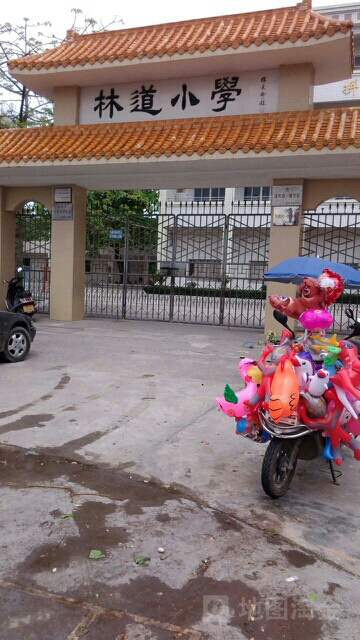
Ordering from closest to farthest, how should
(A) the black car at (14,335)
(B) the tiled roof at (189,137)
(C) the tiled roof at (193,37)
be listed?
(A) the black car at (14,335) → (B) the tiled roof at (189,137) → (C) the tiled roof at (193,37)

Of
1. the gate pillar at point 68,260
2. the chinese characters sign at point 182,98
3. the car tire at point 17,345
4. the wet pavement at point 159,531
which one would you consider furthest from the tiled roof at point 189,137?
the wet pavement at point 159,531

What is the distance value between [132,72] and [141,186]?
283cm

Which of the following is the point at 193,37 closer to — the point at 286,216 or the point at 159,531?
the point at 286,216

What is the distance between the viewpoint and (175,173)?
11078 mm

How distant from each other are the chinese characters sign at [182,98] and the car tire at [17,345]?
19.3 ft

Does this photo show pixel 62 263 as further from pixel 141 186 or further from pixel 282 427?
pixel 282 427

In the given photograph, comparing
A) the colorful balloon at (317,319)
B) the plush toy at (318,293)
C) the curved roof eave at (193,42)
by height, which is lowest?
the colorful balloon at (317,319)

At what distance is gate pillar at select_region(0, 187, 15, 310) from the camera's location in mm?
13273

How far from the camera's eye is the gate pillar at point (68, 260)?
486 inches

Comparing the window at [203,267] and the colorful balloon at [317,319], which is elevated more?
the window at [203,267]

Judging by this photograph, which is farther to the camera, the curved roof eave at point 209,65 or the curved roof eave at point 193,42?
the curved roof eave at point 209,65

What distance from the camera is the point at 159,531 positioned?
3150mm

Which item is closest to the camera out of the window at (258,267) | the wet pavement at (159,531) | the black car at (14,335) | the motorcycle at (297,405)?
the wet pavement at (159,531)

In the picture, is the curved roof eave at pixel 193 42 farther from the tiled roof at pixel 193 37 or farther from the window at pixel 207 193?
the window at pixel 207 193
